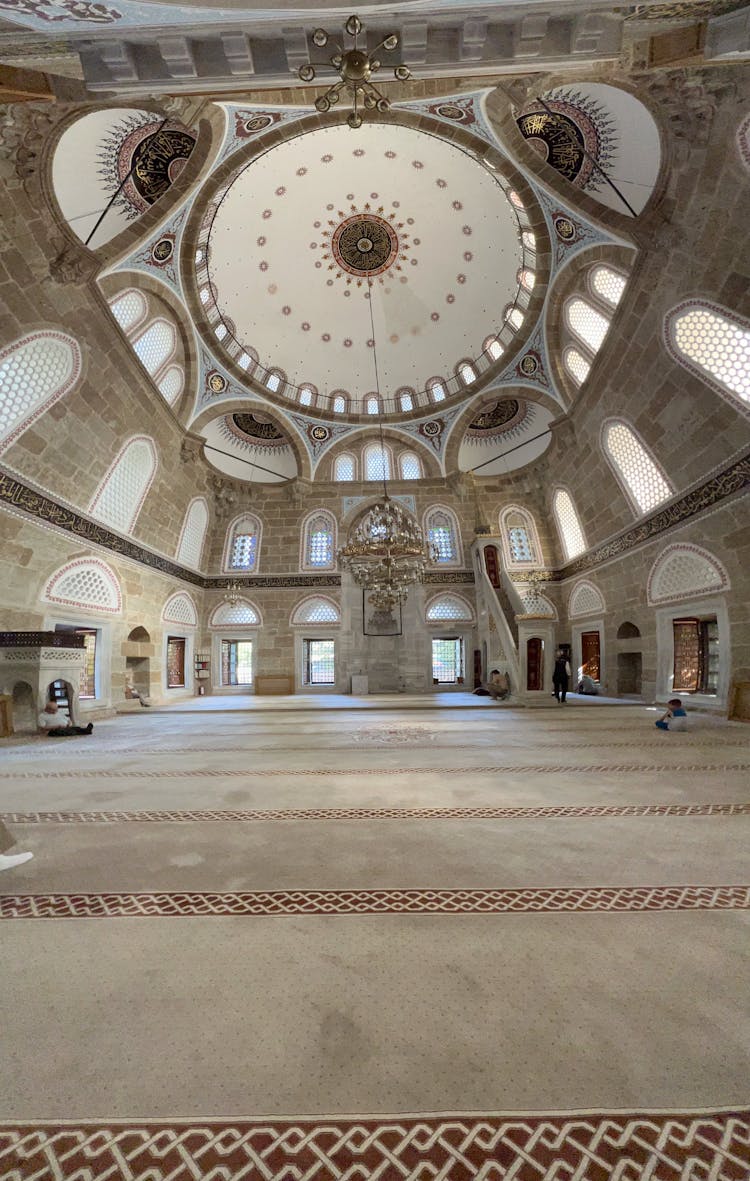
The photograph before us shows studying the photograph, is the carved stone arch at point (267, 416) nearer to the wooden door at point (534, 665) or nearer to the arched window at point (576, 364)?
the arched window at point (576, 364)

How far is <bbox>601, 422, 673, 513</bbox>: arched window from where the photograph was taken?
388 inches

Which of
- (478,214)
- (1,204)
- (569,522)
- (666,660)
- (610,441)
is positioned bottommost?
(666,660)

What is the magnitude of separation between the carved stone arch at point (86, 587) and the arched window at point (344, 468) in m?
7.68

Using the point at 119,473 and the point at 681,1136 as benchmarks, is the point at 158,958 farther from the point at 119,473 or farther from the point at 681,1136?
the point at 119,473

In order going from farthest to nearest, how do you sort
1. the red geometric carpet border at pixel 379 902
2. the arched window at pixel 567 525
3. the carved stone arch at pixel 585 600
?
the arched window at pixel 567 525
the carved stone arch at pixel 585 600
the red geometric carpet border at pixel 379 902

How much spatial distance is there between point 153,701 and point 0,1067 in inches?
464

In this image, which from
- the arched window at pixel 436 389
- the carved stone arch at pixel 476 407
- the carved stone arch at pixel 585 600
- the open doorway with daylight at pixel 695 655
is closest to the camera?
the open doorway with daylight at pixel 695 655

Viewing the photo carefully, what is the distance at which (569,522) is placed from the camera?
14.2 meters

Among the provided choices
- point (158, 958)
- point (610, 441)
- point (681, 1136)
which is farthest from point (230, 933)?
point (610, 441)

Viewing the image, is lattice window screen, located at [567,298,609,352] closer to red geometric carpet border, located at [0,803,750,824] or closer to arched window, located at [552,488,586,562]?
arched window, located at [552,488,586,562]

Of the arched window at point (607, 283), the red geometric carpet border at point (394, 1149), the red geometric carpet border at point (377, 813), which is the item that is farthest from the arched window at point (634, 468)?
the red geometric carpet border at point (394, 1149)

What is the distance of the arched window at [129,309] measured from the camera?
368 inches

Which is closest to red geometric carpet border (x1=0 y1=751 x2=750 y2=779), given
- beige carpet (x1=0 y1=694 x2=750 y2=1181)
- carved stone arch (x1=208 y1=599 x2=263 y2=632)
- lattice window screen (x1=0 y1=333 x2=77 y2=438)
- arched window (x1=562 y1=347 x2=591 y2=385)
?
beige carpet (x1=0 y1=694 x2=750 y2=1181)

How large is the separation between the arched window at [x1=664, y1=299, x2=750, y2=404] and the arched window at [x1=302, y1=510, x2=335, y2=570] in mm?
10261
